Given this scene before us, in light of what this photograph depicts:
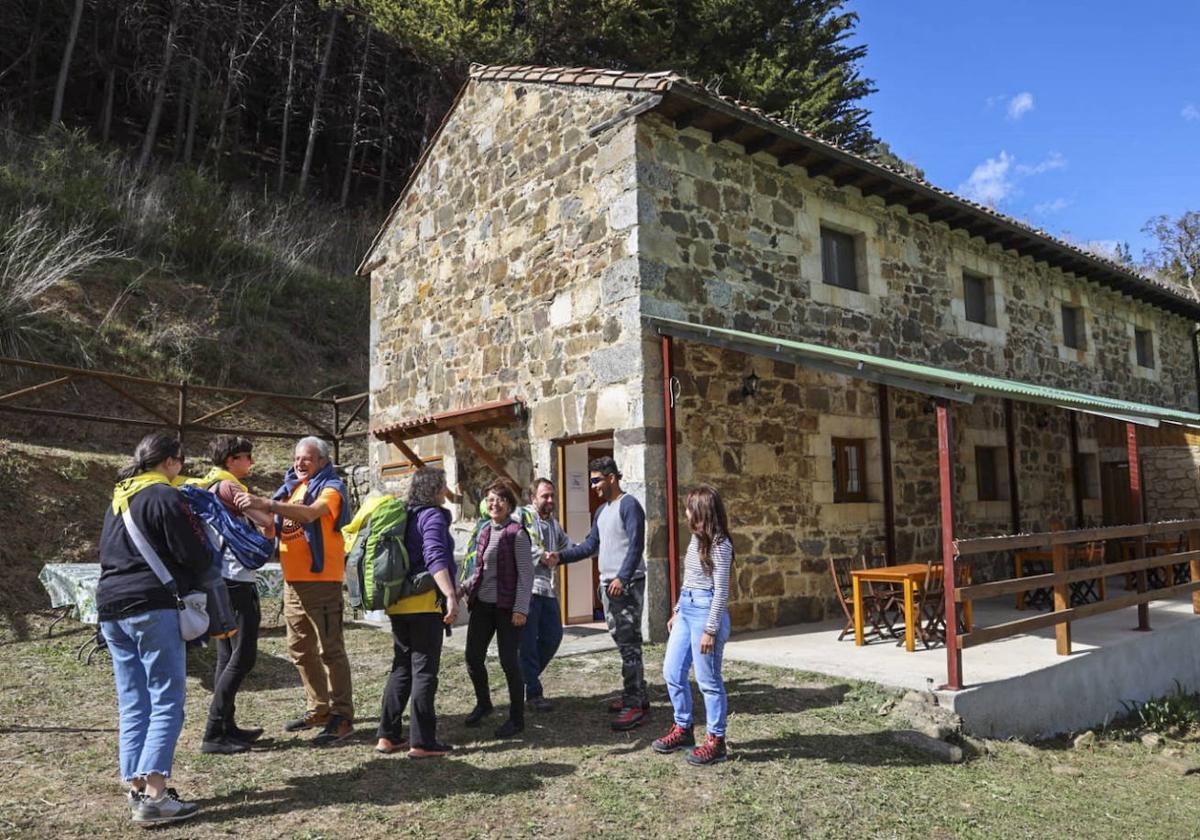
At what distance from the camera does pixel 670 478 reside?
705cm

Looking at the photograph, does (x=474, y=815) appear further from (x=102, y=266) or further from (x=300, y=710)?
(x=102, y=266)

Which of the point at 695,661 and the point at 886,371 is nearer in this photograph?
→ the point at 695,661

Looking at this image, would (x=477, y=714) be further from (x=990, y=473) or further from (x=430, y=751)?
(x=990, y=473)

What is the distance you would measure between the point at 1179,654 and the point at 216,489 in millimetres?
7450

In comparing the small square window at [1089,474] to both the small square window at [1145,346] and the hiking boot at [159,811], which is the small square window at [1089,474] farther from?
the hiking boot at [159,811]

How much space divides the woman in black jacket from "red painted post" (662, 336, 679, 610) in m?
4.12

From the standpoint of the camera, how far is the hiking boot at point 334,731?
436cm

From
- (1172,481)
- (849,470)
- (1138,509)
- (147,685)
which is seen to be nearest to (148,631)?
(147,685)

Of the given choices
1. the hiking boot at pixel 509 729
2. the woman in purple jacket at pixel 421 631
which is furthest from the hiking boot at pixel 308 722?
the hiking boot at pixel 509 729

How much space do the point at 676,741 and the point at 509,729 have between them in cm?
90

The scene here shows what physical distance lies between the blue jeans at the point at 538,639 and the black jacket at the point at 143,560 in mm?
2036

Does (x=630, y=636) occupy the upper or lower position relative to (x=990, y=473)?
lower

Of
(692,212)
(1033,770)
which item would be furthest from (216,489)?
(692,212)

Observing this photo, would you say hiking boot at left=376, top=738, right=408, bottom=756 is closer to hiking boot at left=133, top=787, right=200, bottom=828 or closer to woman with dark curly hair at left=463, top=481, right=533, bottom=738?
woman with dark curly hair at left=463, top=481, right=533, bottom=738
